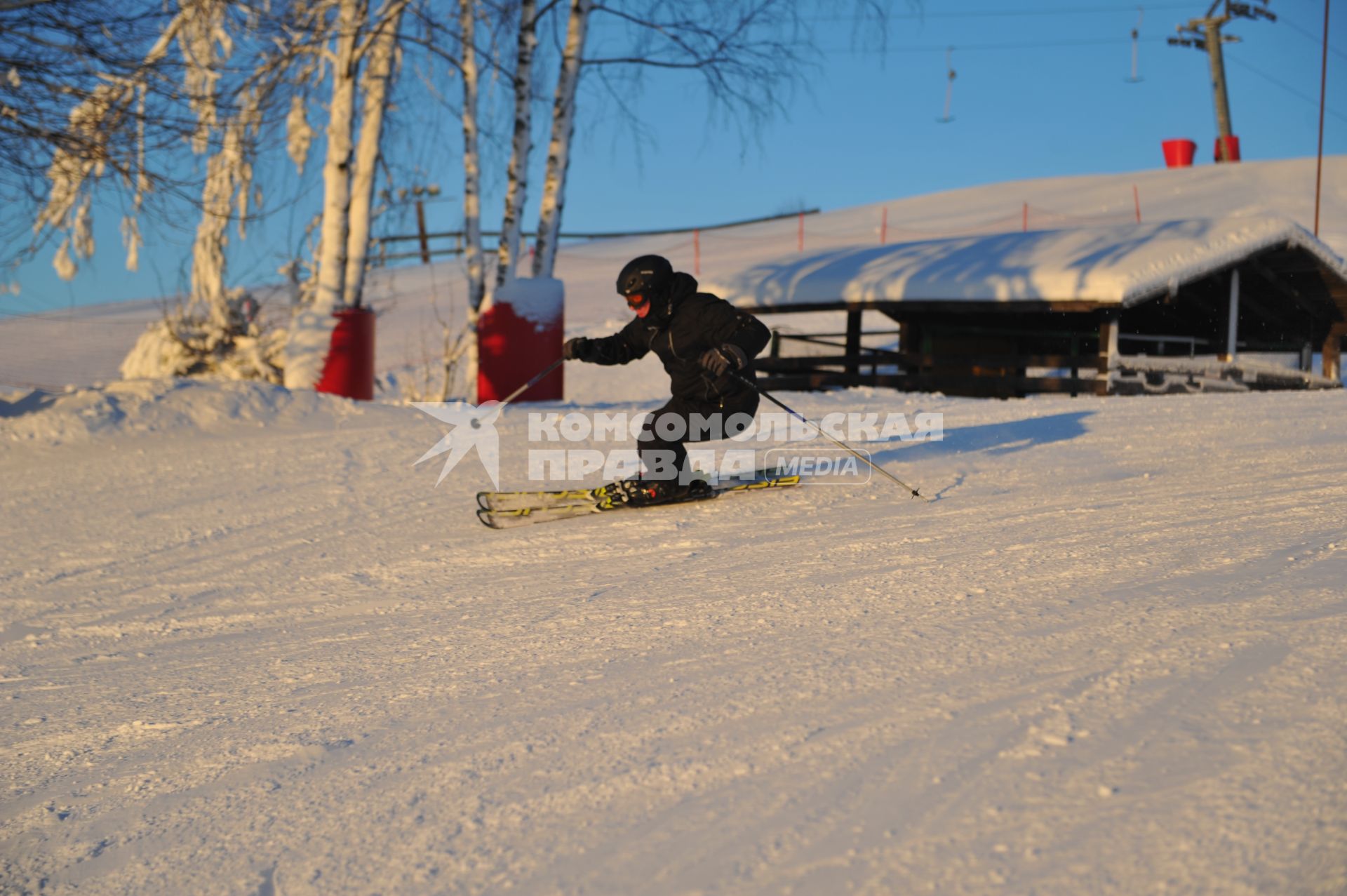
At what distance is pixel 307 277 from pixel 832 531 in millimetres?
13525

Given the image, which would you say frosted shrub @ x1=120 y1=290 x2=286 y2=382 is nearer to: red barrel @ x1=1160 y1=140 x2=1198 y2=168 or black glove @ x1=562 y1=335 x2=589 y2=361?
black glove @ x1=562 y1=335 x2=589 y2=361

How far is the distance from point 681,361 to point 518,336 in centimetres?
664

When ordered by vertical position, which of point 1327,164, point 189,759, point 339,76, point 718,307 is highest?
point 1327,164

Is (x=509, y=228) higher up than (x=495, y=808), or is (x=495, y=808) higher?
(x=509, y=228)

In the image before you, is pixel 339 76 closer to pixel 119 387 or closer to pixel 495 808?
pixel 119 387

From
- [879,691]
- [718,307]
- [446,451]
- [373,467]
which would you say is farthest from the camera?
[446,451]

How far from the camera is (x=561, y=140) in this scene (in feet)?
44.5

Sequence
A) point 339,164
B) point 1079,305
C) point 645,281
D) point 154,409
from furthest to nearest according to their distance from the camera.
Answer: point 1079,305 < point 339,164 < point 154,409 < point 645,281

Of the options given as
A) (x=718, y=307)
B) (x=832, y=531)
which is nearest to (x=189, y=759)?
(x=832, y=531)

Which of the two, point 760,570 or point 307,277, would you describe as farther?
point 307,277

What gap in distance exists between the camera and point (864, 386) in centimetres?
1605

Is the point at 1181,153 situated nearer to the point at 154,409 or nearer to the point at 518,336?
the point at 518,336

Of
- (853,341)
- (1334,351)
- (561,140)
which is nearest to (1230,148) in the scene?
(1334,351)

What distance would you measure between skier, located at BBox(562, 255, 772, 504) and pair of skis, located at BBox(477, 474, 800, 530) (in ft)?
0.23
